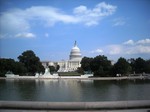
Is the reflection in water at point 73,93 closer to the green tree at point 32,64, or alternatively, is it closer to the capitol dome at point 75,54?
the green tree at point 32,64

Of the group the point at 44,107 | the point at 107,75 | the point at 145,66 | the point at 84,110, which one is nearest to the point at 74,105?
the point at 84,110

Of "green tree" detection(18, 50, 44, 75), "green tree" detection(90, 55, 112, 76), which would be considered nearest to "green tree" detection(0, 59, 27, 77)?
"green tree" detection(18, 50, 44, 75)

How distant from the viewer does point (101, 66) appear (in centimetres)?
6212

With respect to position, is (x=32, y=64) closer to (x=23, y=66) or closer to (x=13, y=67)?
(x=23, y=66)

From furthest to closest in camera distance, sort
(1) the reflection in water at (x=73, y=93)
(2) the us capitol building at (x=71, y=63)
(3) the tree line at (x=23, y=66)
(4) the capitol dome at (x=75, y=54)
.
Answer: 1. (2) the us capitol building at (x=71, y=63)
2. (4) the capitol dome at (x=75, y=54)
3. (3) the tree line at (x=23, y=66)
4. (1) the reflection in water at (x=73, y=93)

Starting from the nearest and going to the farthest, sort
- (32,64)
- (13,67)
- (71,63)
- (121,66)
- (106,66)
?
(13,67), (32,64), (121,66), (106,66), (71,63)

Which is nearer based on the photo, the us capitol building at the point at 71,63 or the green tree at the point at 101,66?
the green tree at the point at 101,66

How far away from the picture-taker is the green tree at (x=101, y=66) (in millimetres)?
61487

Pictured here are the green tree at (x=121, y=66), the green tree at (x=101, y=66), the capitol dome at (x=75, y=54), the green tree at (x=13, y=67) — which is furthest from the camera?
the capitol dome at (x=75, y=54)

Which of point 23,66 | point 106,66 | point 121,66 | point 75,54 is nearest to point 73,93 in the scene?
point 23,66

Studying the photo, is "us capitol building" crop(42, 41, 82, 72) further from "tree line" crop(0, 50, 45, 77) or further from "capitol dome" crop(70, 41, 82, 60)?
"tree line" crop(0, 50, 45, 77)

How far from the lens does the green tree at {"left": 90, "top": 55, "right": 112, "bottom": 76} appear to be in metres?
61.5

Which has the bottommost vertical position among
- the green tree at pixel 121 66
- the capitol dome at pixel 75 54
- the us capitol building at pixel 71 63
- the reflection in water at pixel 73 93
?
the reflection in water at pixel 73 93

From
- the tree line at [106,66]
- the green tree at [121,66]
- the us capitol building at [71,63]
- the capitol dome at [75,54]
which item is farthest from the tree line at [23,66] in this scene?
the us capitol building at [71,63]
